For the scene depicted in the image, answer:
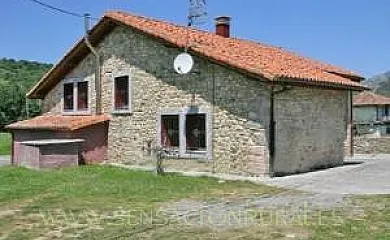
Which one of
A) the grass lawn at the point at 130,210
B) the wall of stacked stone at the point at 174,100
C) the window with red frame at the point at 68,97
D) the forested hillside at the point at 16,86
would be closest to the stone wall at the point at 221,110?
the wall of stacked stone at the point at 174,100

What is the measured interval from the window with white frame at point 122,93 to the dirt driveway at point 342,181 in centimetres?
664

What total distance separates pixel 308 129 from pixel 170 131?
439cm

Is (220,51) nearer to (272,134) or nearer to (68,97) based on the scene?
(272,134)

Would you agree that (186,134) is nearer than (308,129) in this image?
No

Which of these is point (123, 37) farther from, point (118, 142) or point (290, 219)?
point (290, 219)

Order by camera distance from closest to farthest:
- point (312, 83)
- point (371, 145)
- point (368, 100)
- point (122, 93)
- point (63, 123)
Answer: point (312, 83) → point (63, 123) → point (122, 93) → point (371, 145) → point (368, 100)

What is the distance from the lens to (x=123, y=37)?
17953 mm

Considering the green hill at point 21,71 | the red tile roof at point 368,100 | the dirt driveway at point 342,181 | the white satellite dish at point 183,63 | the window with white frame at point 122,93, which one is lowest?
the dirt driveway at point 342,181

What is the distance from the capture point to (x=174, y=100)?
632 inches

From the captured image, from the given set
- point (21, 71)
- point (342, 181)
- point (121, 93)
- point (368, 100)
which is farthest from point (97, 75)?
point (21, 71)

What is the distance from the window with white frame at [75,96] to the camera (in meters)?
19.8

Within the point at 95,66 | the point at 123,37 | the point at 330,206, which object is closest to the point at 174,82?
the point at 123,37

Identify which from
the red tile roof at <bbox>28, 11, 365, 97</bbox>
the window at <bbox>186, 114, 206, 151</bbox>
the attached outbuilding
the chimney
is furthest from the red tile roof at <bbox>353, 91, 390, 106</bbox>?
the window at <bbox>186, 114, 206, 151</bbox>

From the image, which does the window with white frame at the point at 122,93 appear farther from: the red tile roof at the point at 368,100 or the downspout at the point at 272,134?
the red tile roof at the point at 368,100
